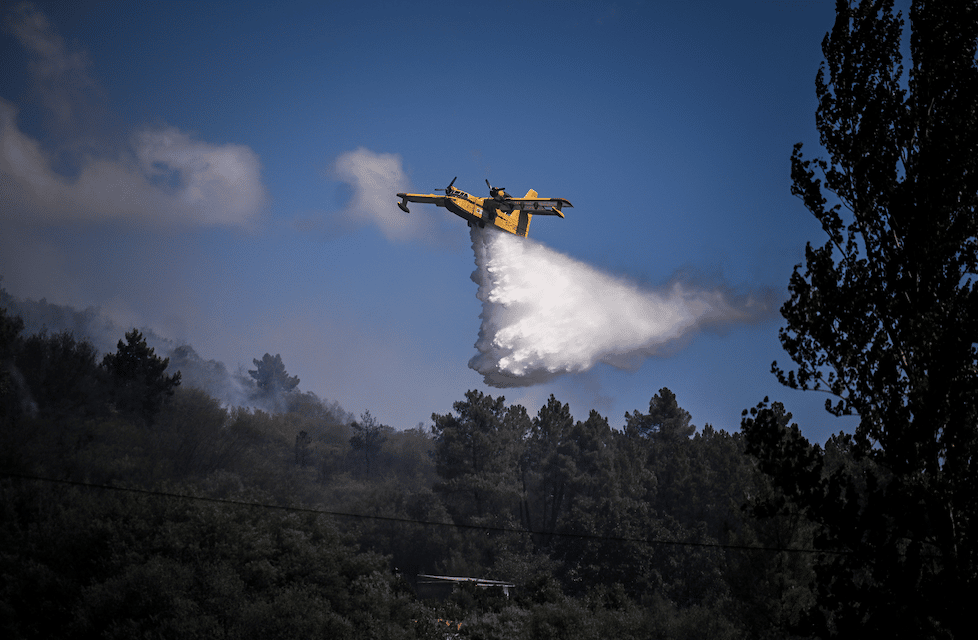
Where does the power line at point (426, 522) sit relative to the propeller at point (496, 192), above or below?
below

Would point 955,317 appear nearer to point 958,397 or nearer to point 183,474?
point 958,397

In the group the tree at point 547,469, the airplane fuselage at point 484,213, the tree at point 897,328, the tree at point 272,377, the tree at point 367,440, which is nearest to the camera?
the tree at point 897,328

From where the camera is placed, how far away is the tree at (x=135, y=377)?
6653cm

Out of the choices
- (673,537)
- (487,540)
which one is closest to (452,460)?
(487,540)

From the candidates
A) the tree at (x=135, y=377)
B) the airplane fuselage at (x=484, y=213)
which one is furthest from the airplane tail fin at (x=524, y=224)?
the tree at (x=135, y=377)

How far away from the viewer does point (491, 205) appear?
38906 millimetres

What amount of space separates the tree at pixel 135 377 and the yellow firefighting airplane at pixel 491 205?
40.0 m

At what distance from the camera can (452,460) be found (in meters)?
66.8

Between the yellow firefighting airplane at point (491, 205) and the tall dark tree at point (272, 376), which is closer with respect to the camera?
the yellow firefighting airplane at point (491, 205)

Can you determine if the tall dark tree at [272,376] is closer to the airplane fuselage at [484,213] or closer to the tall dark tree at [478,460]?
the tall dark tree at [478,460]

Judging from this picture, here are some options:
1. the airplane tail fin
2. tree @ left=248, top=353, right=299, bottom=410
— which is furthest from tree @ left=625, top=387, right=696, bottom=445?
tree @ left=248, top=353, right=299, bottom=410

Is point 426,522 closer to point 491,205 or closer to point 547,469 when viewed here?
point 547,469

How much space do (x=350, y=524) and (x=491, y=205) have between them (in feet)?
128

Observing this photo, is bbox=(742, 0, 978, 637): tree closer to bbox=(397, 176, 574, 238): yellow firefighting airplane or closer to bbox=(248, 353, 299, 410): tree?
bbox=(397, 176, 574, 238): yellow firefighting airplane
